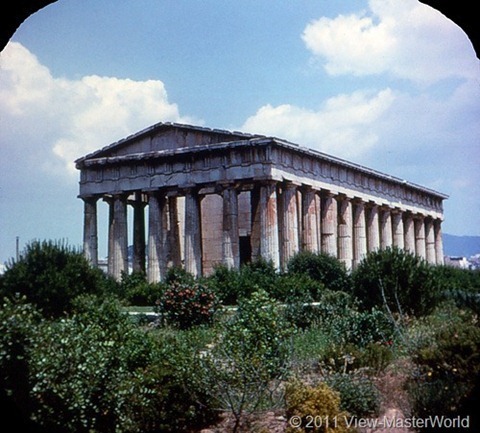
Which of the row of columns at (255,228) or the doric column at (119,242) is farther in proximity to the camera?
the doric column at (119,242)

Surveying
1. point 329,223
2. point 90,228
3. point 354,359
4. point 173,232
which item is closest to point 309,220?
point 329,223

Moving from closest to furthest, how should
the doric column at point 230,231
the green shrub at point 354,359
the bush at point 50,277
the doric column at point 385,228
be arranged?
1. the green shrub at point 354,359
2. the bush at point 50,277
3. the doric column at point 230,231
4. the doric column at point 385,228

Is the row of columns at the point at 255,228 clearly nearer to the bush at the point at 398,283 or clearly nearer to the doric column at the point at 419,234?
the doric column at the point at 419,234

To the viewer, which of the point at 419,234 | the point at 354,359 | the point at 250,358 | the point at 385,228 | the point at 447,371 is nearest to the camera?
the point at 447,371

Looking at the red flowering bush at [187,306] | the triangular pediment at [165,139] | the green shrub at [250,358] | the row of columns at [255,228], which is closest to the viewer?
the green shrub at [250,358]

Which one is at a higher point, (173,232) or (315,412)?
(173,232)

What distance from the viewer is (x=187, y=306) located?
701 inches

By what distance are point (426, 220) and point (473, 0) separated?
43.3 meters

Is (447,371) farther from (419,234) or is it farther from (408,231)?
(419,234)

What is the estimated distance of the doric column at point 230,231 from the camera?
27562 millimetres

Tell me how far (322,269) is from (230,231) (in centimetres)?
502

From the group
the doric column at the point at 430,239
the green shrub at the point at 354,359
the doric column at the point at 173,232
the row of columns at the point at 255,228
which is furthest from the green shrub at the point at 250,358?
the doric column at the point at 430,239

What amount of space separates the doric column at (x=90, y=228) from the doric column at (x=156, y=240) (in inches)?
141

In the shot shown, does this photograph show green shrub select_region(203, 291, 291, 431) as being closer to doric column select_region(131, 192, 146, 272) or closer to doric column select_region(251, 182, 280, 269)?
doric column select_region(251, 182, 280, 269)
